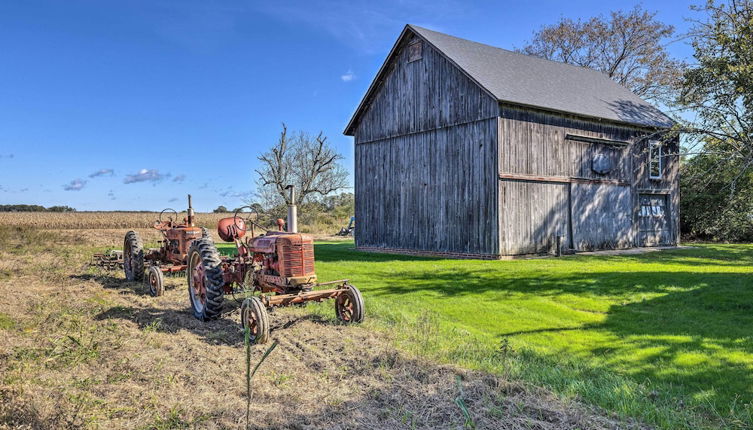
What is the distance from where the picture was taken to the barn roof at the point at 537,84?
57.7 ft

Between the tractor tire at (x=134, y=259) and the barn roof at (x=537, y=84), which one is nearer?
the tractor tire at (x=134, y=259)

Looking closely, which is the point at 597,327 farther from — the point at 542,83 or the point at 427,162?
the point at 542,83

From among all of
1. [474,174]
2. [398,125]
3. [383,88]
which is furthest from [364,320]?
[383,88]

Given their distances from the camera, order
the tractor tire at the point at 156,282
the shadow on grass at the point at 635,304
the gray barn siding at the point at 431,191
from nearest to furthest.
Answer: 1. the shadow on grass at the point at 635,304
2. the tractor tire at the point at 156,282
3. the gray barn siding at the point at 431,191

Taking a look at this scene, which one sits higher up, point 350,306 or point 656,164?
point 656,164

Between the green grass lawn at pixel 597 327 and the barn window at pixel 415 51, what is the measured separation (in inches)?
359

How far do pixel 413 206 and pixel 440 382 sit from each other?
48.8ft

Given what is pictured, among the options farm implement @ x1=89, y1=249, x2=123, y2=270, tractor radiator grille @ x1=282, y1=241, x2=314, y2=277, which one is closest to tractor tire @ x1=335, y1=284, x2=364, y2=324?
tractor radiator grille @ x1=282, y1=241, x2=314, y2=277

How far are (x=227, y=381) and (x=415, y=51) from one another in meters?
17.0

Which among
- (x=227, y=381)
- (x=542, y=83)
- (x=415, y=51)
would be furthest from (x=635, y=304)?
(x=415, y=51)

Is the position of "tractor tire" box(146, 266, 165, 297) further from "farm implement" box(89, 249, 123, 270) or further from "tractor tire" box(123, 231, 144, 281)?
"farm implement" box(89, 249, 123, 270)

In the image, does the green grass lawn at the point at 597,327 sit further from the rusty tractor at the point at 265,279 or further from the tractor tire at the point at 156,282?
the tractor tire at the point at 156,282

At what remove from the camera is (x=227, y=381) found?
4770 mm

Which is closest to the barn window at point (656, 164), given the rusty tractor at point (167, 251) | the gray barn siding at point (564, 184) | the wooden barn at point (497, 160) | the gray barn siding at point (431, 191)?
the wooden barn at point (497, 160)
